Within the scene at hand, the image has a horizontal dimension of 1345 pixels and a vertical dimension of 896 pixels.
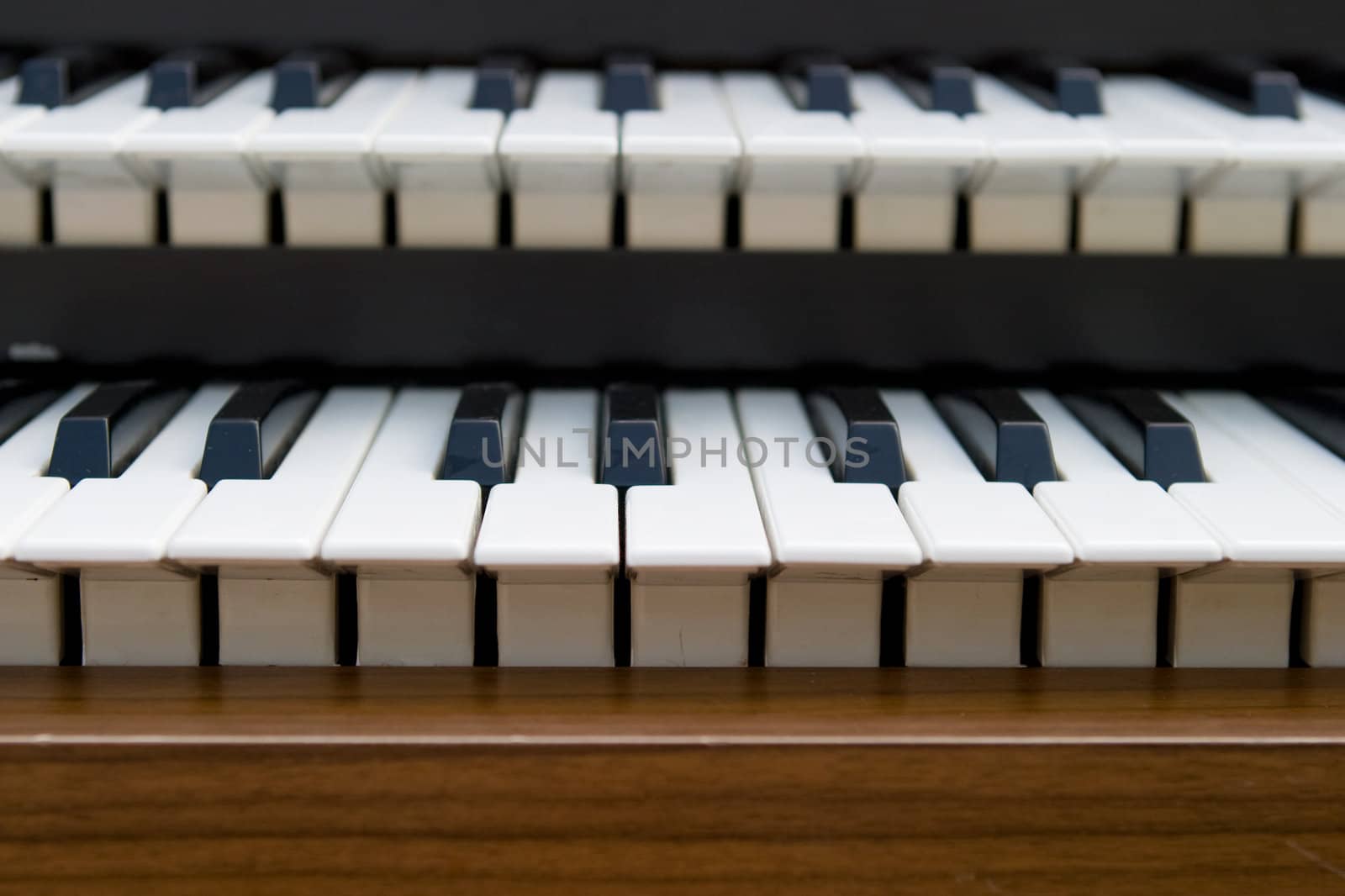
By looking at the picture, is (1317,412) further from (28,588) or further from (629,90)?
(28,588)

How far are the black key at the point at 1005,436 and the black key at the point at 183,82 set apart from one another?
524mm

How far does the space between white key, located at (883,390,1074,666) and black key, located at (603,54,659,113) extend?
0.28 metres

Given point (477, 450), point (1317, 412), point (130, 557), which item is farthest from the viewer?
point (1317, 412)

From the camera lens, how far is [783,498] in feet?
2.60

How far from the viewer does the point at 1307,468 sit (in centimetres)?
86

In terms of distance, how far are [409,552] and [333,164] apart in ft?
0.86

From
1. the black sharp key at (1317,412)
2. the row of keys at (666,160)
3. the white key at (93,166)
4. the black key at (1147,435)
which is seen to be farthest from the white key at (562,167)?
the black sharp key at (1317,412)

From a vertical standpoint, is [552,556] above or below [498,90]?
below

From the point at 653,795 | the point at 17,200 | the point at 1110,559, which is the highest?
the point at 17,200

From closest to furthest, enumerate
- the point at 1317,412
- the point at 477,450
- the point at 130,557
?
the point at 130,557 → the point at 477,450 → the point at 1317,412

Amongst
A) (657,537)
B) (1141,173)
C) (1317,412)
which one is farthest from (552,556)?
(1317,412)

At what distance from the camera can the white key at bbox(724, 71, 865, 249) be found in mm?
831

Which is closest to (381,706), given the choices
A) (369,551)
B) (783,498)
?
(369,551)

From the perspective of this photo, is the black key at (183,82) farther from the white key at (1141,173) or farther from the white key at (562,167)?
the white key at (1141,173)
